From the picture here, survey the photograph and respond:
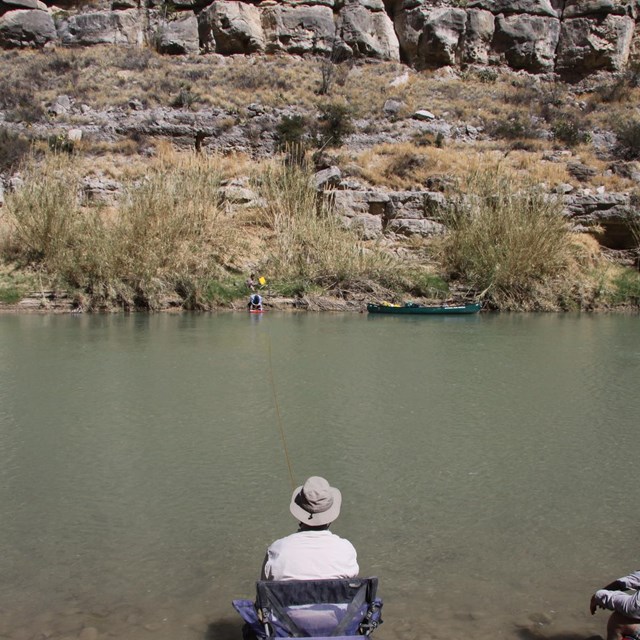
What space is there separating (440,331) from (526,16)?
3185cm

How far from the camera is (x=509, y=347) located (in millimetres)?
11344

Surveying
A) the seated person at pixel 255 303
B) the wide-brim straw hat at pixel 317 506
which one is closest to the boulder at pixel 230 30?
the seated person at pixel 255 303

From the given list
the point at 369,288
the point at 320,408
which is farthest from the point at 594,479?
the point at 369,288

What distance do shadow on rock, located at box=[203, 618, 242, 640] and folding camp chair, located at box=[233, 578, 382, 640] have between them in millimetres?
609

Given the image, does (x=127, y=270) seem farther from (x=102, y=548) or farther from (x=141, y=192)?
(x=102, y=548)

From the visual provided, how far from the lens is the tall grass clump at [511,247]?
57.1 feet

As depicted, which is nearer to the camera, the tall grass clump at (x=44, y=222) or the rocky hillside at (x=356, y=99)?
the tall grass clump at (x=44, y=222)

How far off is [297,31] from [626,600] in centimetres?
3867

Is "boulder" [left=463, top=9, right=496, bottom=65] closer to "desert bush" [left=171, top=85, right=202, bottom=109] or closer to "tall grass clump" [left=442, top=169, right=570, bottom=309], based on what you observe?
"desert bush" [left=171, top=85, right=202, bottom=109]

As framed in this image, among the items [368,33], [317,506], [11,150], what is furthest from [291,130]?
[317,506]

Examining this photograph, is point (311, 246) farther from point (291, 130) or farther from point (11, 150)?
point (11, 150)

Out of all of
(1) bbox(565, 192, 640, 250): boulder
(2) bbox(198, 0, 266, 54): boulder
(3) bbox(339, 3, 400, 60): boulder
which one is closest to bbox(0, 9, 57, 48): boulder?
(2) bbox(198, 0, 266, 54): boulder

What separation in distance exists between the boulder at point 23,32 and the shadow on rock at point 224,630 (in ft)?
132

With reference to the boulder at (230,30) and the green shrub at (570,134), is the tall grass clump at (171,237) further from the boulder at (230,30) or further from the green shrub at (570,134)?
the boulder at (230,30)
